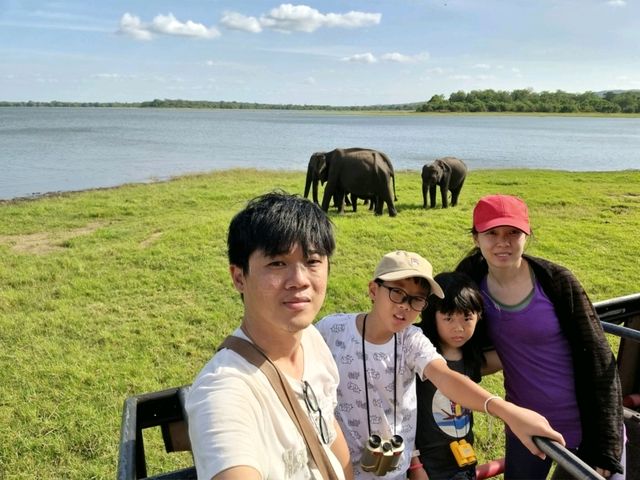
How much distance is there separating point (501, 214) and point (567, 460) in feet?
4.04

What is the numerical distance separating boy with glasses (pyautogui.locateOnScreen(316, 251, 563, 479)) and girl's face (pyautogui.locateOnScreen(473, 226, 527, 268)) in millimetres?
486

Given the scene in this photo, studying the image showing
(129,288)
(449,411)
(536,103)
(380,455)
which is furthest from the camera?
(536,103)

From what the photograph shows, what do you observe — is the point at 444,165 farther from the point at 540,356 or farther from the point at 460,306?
the point at 460,306

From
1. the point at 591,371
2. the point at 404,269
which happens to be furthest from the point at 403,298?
the point at 591,371

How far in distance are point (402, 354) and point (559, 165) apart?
3090 cm

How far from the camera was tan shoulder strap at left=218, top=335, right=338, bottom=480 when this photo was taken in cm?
141

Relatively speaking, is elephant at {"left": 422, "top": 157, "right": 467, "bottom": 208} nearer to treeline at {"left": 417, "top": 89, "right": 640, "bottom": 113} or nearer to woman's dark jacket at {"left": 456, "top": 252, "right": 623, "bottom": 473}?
woman's dark jacket at {"left": 456, "top": 252, "right": 623, "bottom": 473}

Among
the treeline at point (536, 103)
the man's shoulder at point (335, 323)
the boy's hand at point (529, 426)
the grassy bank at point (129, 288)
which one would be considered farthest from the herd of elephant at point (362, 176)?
the treeline at point (536, 103)

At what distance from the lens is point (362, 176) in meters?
13.7

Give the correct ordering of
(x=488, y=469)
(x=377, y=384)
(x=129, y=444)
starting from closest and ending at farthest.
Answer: (x=129, y=444) < (x=377, y=384) < (x=488, y=469)

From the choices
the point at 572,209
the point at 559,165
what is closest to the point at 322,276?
the point at 572,209

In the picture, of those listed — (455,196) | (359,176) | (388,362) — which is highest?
(388,362)

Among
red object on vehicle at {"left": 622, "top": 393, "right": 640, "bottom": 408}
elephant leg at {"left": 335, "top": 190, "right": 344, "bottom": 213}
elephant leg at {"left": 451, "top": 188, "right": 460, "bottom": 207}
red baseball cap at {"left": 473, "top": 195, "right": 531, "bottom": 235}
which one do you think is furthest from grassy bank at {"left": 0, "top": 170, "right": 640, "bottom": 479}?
red baseball cap at {"left": 473, "top": 195, "right": 531, "bottom": 235}

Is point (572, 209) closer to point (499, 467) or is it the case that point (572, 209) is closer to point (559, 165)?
point (499, 467)
